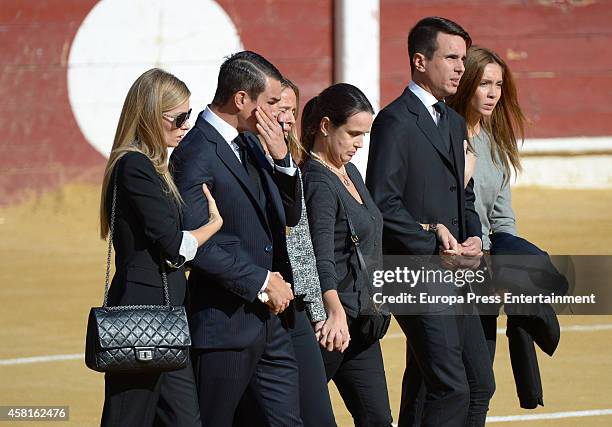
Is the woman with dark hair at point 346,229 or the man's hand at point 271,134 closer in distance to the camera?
the man's hand at point 271,134

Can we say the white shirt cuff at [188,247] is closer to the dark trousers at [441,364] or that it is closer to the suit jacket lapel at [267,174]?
the suit jacket lapel at [267,174]

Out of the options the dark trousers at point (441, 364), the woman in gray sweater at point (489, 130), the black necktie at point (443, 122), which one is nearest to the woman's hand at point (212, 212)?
the dark trousers at point (441, 364)

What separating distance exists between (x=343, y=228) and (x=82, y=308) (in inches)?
204

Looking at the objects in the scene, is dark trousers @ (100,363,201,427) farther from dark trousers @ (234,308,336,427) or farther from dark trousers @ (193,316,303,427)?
dark trousers @ (234,308,336,427)

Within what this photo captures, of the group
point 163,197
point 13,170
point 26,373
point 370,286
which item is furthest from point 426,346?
point 13,170

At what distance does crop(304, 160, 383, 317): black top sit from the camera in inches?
216

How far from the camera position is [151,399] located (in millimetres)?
4926

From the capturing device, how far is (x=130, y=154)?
16.0 ft

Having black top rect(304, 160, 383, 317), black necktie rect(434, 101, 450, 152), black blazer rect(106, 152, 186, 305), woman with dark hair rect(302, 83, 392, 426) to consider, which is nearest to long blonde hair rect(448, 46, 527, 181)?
black necktie rect(434, 101, 450, 152)

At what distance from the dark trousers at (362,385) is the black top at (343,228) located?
22 cm

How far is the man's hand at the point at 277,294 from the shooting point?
4895 millimetres

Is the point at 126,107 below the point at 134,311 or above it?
above

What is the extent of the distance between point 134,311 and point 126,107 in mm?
728

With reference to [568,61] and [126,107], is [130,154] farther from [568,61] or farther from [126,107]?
[568,61]
